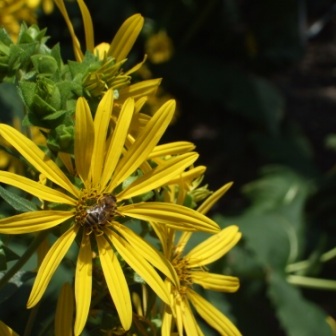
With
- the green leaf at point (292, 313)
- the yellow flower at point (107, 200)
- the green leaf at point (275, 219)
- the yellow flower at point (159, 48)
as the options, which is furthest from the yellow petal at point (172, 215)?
the yellow flower at point (159, 48)

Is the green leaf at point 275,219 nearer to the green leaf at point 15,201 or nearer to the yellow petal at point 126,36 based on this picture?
the yellow petal at point 126,36

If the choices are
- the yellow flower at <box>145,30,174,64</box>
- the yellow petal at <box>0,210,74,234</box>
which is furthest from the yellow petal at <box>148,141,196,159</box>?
the yellow flower at <box>145,30,174,64</box>

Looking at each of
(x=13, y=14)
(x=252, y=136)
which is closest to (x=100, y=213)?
(x=13, y=14)

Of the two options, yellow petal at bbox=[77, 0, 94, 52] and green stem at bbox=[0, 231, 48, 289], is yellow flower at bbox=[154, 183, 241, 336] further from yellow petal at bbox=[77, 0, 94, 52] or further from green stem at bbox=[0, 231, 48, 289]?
yellow petal at bbox=[77, 0, 94, 52]

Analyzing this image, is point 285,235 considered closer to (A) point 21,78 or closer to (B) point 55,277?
(B) point 55,277

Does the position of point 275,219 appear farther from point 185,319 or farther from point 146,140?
point 146,140

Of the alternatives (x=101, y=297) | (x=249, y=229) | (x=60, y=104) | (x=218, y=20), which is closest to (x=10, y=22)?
(x=60, y=104)
